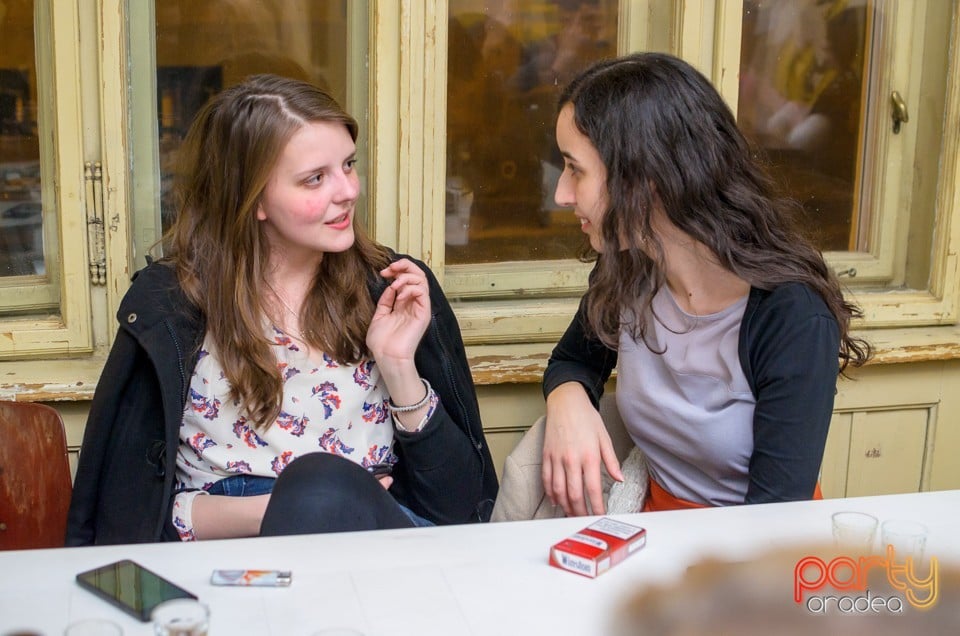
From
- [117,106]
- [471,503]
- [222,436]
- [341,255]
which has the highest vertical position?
[117,106]

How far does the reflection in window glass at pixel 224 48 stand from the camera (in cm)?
221

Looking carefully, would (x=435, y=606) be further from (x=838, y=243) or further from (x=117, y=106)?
(x=838, y=243)

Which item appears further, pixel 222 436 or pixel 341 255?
pixel 341 255

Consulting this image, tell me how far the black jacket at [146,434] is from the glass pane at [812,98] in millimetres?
1133

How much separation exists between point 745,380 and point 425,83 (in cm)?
97

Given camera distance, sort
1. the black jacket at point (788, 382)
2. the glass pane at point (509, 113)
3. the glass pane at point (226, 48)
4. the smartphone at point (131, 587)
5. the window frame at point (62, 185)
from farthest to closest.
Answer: the glass pane at point (509, 113) → the glass pane at point (226, 48) → the window frame at point (62, 185) → the black jacket at point (788, 382) → the smartphone at point (131, 587)

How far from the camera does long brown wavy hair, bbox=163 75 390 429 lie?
1.81 metres

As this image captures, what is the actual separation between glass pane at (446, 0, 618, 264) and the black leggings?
1.02 meters

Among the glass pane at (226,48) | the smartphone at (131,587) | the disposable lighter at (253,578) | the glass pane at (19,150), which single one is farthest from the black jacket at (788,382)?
the glass pane at (19,150)

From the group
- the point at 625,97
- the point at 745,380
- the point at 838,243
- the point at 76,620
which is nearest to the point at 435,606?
the point at 76,620

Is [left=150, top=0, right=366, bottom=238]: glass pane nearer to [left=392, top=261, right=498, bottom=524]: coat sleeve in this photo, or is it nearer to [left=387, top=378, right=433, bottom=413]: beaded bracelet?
[left=392, top=261, right=498, bottom=524]: coat sleeve

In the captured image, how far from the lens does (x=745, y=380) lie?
5.56ft

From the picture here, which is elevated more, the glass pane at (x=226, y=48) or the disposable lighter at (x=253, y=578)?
the glass pane at (x=226, y=48)

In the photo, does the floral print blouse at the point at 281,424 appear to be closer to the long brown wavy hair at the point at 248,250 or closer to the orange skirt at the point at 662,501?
the long brown wavy hair at the point at 248,250
